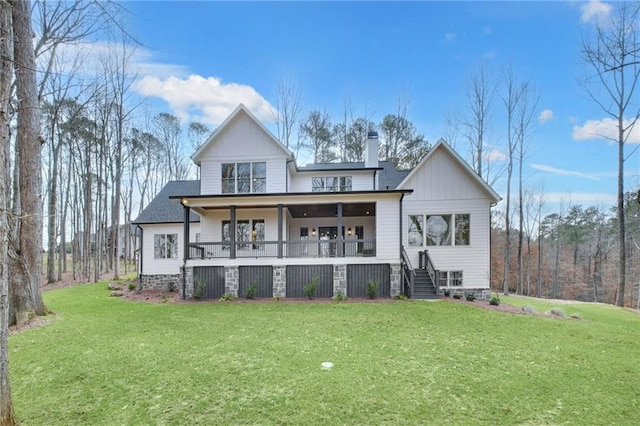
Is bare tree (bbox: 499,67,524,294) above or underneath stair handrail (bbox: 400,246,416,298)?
above

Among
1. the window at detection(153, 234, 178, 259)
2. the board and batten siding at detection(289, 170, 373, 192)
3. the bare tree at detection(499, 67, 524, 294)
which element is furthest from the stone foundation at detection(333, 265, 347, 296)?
the bare tree at detection(499, 67, 524, 294)

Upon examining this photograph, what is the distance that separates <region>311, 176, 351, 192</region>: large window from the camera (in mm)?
16188

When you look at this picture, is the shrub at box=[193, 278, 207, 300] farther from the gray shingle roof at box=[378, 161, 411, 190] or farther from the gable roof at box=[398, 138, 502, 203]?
the gable roof at box=[398, 138, 502, 203]

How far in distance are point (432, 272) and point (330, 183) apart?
22.5ft

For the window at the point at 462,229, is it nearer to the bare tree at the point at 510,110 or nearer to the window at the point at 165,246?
the bare tree at the point at 510,110

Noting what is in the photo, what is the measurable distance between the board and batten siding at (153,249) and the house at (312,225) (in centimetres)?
5

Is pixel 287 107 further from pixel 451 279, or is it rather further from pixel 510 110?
pixel 451 279

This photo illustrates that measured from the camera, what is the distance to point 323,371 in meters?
4.93

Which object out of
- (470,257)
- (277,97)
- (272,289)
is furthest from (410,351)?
(277,97)

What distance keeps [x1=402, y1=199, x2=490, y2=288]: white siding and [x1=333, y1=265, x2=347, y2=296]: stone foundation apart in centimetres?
331

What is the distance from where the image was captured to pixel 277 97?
80.0 feet

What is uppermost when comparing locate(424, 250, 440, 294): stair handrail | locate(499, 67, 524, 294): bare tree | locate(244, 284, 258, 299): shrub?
locate(499, 67, 524, 294): bare tree

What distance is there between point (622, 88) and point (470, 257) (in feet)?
38.5

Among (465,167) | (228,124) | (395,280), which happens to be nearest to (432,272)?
(395,280)
